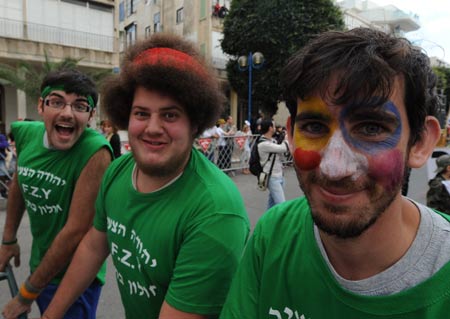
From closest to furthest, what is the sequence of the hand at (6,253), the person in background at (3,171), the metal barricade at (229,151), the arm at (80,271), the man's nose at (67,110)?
the arm at (80,271)
the man's nose at (67,110)
the hand at (6,253)
the person in background at (3,171)
the metal barricade at (229,151)

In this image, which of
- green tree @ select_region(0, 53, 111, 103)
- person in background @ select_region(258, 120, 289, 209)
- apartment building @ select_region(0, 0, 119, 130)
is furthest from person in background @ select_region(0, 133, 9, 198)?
apartment building @ select_region(0, 0, 119, 130)

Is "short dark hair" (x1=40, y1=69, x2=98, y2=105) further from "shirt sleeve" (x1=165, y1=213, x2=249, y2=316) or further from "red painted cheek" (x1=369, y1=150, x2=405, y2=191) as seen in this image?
"red painted cheek" (x1=369, y1=150, x2=405, y2=191)

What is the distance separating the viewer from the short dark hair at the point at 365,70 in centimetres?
92

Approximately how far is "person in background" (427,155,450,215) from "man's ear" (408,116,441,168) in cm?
307

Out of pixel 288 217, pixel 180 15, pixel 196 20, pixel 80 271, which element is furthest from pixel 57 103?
pixel 180 15

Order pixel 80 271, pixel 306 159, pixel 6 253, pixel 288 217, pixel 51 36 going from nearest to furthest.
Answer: pixel 306 159, pixel 288 217, pixel 80 271, pixel 6 253, pixel 51 36

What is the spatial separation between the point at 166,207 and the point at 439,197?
10.9 ft

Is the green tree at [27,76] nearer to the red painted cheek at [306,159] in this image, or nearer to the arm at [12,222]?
the arm at [12,222]

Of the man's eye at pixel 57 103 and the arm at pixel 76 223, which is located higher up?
the man's eye at pixel 57 103

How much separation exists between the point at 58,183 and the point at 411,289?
1860 mm

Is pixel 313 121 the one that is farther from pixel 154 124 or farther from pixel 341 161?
pixel 154 124

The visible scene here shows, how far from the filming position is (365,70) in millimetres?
920

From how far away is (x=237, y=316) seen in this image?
3.74 ft

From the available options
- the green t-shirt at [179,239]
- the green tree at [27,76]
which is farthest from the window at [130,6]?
the green t-shirt at [179,239]
